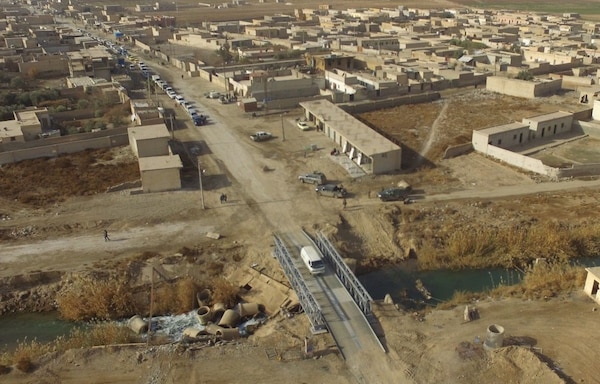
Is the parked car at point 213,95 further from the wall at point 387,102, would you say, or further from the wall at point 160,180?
the wall at point 160,180

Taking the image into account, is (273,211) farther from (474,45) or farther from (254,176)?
A: (474,45)

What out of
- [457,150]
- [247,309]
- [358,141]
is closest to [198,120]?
[358,141]

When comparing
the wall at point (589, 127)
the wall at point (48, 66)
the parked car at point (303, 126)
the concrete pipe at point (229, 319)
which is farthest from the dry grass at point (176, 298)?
the wall at point (48, 66)

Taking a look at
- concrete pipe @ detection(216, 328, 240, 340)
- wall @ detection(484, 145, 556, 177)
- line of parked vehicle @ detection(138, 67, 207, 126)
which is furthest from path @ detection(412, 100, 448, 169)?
concrete pipe @ detection(216, 328, 240, 340)

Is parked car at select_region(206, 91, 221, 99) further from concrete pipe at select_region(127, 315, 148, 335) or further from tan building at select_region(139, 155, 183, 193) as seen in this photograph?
concrete pipe at select_region(127, 315, 148, 335)

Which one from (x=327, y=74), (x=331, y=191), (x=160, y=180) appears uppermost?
(x=327, y=74)

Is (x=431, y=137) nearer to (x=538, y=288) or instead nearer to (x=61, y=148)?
(x=538, y=288)
